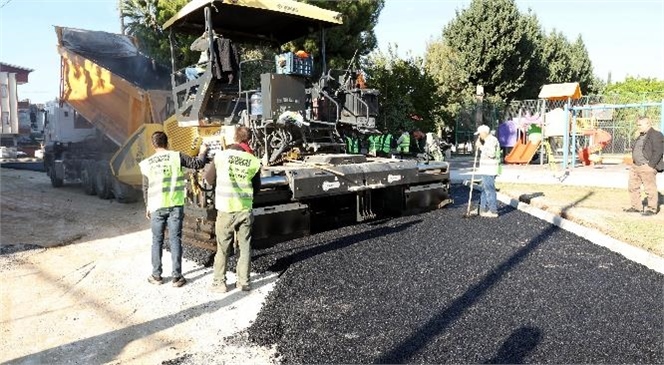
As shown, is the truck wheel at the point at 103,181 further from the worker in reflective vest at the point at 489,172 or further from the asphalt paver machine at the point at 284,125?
the worker in reflective vest at the point at 489,172

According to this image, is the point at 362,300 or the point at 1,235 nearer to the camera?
the point at 362,300

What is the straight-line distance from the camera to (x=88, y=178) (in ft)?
39.5

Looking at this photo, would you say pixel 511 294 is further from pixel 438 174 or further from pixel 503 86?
pixel 503 86

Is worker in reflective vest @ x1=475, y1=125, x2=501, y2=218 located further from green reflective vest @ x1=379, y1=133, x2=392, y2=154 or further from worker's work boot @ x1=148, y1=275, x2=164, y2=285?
worker's work boot @ x1=148, y1=275, x2=164, y2=285

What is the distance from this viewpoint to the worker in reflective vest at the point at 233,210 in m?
4.90

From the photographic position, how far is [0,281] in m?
5.44

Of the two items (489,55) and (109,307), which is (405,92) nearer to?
(489,55)

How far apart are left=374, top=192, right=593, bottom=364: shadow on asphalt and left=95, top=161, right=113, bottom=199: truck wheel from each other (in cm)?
842

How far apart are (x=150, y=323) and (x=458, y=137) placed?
819 inches

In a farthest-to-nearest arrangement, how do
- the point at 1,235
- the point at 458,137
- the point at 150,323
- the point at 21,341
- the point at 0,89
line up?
1. the point at 458,137
2. the point at 0,89
3. the point at 1,235
4. the point at 150,323
5. the point at 21,341

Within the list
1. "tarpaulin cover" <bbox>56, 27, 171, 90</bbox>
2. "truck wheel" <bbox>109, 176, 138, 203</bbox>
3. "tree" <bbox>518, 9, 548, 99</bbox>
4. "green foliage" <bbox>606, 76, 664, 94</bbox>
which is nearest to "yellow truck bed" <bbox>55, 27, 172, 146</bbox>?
"tarpaulin cover" <bbox>56, 27, 171, 90</bbox>

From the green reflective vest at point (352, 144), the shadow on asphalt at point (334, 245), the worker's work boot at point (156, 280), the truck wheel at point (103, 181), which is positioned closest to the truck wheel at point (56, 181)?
the truck wheel at point (103, 181)

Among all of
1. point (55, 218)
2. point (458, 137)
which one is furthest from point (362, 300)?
point (458, 137)

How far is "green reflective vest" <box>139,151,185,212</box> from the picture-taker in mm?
5223
